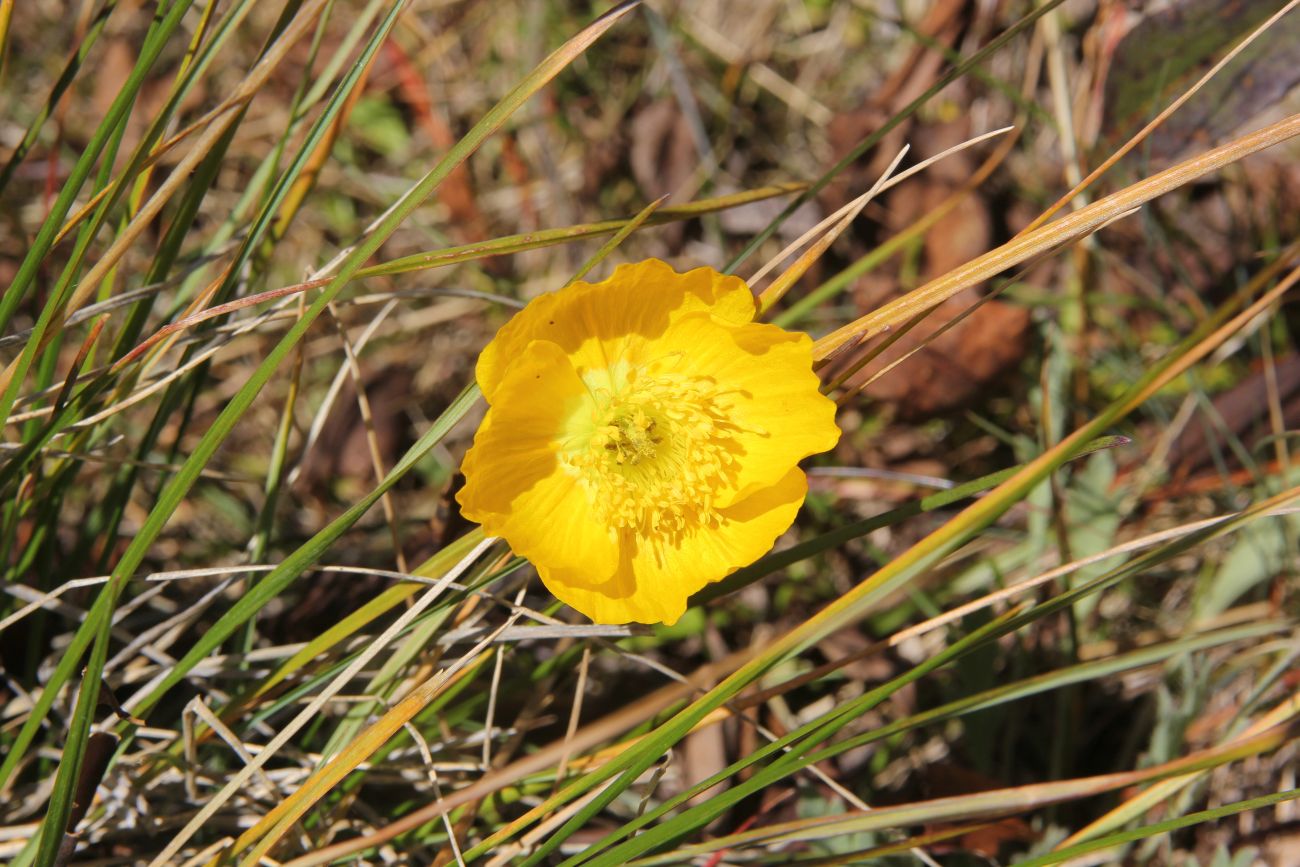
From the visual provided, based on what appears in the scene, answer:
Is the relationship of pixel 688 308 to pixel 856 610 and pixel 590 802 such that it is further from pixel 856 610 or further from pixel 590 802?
pixel 590 802

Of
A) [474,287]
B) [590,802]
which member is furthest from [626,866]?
[474,287]

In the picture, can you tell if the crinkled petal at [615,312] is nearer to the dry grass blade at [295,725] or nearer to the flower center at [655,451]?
the flower center at [655,451]

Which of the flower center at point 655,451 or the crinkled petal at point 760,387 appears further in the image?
the flower center at point 655,451

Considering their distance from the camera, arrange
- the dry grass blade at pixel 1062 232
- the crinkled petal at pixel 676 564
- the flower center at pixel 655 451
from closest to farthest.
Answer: the dry grass blade at pixel 1062 232
the crinkled petal at pixel 676 564
the flower center at pixel 655 451

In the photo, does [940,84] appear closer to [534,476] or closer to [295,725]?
[534,476]

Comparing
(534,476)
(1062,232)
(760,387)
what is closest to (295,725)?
(534,476)

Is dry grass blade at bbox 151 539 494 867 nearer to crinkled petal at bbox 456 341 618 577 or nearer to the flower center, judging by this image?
crinkled petal at bbox 456 341 618 577

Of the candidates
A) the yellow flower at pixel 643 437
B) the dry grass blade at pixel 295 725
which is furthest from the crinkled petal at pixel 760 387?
the dry grass blade at pixel 295 725
